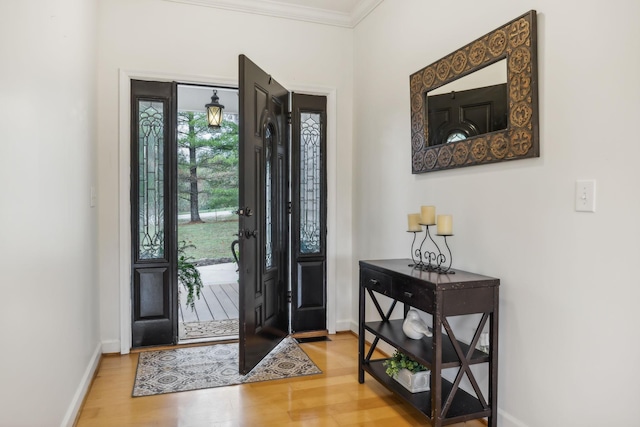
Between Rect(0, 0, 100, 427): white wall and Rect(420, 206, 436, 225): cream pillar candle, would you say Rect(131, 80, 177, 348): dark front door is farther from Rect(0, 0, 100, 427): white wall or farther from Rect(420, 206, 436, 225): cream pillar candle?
Rect(420, 206, 436, 225): cream pillar candle

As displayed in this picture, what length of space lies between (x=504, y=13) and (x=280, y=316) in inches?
106

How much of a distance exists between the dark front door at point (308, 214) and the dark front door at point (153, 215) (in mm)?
1028

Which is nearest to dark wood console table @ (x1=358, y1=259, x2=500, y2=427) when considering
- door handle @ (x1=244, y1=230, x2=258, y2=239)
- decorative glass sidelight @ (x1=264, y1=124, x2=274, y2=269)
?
door handle @ (x1=244, y1=230, x2=258, y2=239)

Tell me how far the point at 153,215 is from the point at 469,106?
253cm

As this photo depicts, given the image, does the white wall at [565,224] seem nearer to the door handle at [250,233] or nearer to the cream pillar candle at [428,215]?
the cream pillar candle at [428,215]

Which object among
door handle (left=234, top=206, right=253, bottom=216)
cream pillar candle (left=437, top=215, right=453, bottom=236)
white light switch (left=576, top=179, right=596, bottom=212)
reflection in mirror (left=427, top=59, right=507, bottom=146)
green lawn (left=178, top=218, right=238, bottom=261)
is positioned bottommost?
green lawn (left=178, top=218, right=238, bottom=261)

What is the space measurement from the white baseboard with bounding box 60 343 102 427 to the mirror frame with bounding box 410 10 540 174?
242 cm

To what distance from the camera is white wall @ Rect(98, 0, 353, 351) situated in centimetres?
332

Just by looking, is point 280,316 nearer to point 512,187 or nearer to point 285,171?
point 285,171

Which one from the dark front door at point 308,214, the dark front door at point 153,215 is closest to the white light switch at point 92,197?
the dark front door at point 153,215

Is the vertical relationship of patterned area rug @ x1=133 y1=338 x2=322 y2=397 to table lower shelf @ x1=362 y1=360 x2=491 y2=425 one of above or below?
below

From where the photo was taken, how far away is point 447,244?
256cm

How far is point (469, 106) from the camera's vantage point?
235 cm

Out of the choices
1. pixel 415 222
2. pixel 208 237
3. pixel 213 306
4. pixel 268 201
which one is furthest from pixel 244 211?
pixel 208 237
